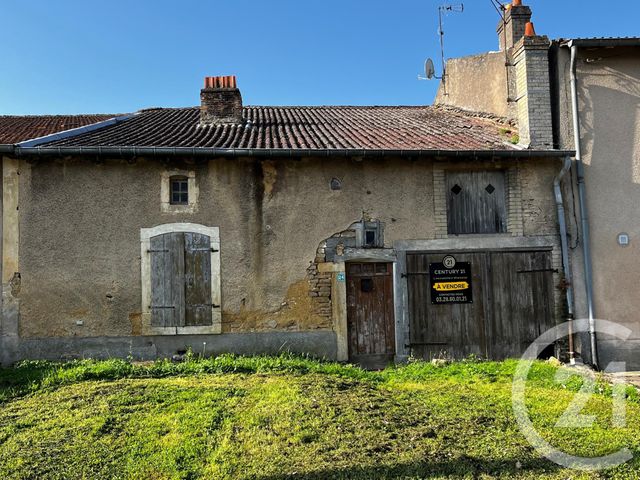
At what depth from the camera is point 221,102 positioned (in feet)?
33.8

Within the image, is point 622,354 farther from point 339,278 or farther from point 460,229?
point 339,278

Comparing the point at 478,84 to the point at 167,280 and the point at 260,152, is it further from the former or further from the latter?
the point at 167,280

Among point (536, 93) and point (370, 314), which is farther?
point (536, 93)

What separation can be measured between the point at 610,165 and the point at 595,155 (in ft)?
0.96

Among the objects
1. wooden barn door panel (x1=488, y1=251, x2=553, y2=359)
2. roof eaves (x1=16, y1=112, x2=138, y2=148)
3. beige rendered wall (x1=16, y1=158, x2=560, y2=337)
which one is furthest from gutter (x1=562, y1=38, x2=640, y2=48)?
roof eaves (x1=16, y1=112, x2=138, y2=148)

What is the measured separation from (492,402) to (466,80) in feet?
26.8

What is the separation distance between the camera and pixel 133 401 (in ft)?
17.9

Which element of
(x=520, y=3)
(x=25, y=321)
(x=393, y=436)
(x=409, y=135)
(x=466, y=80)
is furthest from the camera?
(x=466, y=80)

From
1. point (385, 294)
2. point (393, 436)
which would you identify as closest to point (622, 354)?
point (385, 294)

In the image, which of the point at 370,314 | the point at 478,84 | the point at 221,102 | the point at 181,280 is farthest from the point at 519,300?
the point at 221,102

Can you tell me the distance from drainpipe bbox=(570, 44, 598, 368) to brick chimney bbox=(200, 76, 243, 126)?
6125 millimetres

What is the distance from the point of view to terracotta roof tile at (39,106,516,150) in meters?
8.33

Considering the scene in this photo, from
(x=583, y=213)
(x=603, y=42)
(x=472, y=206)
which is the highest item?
(x=603, y=42)

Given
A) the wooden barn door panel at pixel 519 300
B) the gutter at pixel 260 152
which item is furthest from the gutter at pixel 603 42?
the wooden barn door panel at pixel 519 300
